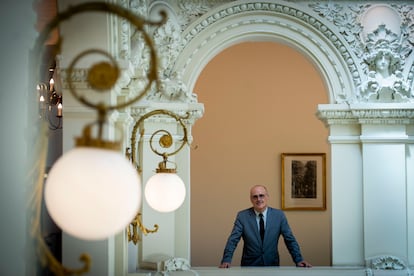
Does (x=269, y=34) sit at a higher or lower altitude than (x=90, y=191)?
higher

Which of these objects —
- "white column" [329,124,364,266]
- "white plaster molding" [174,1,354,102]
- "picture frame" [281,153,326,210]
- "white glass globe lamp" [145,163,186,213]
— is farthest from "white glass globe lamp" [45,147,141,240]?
"picture frame" [281,153,326,210]

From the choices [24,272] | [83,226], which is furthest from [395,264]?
[83,226]

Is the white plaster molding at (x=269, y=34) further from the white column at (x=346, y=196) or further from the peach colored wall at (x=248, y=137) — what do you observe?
the peach colored wall at (x=248, y=137)

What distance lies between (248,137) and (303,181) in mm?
1184

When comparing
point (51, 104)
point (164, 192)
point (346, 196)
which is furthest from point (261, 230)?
point (164, 192)

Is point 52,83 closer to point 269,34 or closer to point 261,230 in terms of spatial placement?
point 269,34

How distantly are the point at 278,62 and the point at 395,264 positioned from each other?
5221mm

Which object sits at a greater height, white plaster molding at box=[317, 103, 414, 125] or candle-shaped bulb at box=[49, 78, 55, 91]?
candle-shaped bulb at box=[49, 78, 55, 91]

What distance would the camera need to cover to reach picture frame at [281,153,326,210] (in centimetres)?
1359

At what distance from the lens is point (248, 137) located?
13758 mm

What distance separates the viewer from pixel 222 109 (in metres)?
13.8

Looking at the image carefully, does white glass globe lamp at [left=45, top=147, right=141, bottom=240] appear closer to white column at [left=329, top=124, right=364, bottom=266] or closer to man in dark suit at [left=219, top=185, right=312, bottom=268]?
man in dark suit at [left=219, top=185, right=312, bottom=268]

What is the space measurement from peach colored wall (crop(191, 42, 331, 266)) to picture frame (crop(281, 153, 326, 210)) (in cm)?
10

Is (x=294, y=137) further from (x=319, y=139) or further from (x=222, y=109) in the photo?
(x=222, y=109)
